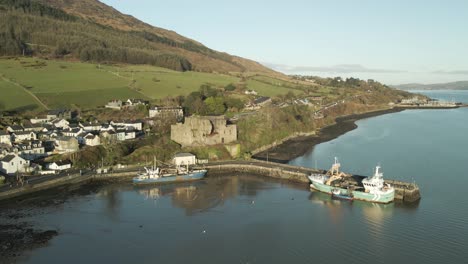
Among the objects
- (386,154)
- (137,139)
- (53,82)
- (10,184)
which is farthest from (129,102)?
(386,154)

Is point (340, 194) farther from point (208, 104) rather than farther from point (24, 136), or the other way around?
point (208, 104)

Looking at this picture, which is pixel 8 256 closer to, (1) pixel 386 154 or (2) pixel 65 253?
(2) pixel 65 253

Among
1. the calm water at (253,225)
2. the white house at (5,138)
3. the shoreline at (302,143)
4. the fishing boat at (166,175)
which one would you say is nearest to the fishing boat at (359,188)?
the calm water at (253,225)

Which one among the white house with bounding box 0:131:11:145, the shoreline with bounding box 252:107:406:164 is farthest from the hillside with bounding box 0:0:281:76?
the white house with bounding box 0:131:11:145

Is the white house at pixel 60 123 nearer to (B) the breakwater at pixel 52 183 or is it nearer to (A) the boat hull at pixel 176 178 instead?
(B) the breakwater at pixel 52 183

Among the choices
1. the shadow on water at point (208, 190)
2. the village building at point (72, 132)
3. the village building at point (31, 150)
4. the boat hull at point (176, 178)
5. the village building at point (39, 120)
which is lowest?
the shadow on water at point (208, 190)

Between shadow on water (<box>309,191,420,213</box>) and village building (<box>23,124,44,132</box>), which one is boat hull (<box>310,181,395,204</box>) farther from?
village building (<box>23,124,44,132</box>)
